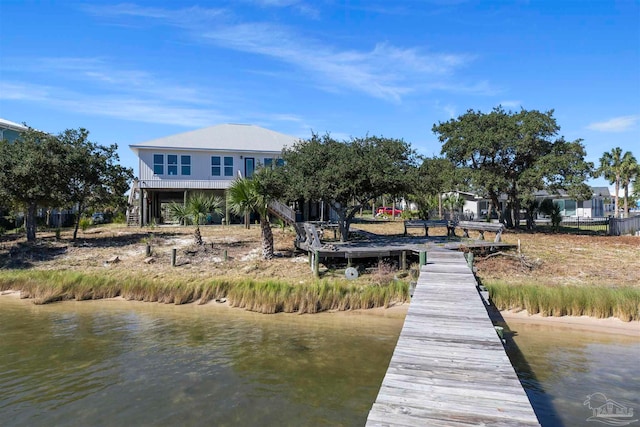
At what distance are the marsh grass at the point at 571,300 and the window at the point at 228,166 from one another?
2341 centimetres

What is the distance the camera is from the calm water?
24.3 feet

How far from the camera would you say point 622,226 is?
3119 cm

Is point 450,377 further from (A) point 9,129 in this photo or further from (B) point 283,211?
(A) point 9,129

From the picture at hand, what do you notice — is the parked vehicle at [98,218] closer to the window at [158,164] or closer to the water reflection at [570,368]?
the window at [158,164]

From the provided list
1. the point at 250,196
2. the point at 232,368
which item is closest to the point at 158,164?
the point at 250,196

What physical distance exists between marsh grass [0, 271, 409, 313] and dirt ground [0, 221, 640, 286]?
1.45 metres

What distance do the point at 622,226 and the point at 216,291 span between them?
99.1 ft

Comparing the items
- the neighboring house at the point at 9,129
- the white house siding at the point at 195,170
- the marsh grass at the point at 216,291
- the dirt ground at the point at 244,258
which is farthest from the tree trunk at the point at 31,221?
the neighboring house at the point at 9,129

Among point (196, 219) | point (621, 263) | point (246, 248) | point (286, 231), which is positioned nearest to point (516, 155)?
point (621, 263)

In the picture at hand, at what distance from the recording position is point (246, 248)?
21.7m

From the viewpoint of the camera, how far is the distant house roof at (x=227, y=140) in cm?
3242

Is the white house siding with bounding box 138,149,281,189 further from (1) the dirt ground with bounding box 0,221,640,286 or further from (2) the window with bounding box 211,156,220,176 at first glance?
(1) the dirt ground with bounding box 0,221,640,286

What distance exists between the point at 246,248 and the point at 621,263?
17107 millimetres

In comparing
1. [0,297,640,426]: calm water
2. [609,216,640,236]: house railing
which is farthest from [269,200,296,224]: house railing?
[609,216,640,236]: house railing
